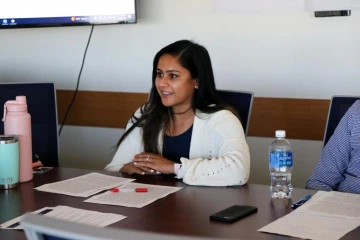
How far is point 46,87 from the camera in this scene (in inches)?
128

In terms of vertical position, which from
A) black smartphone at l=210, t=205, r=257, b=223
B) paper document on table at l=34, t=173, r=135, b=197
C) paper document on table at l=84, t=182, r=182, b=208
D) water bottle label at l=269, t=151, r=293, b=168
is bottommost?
black smartphone at l=210, t=205, r=257, b=223

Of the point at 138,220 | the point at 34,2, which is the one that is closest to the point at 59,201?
the point at 138,220

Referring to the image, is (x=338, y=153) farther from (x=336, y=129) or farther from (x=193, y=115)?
(x=193, y=115)

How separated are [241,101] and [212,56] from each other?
70 centimetres

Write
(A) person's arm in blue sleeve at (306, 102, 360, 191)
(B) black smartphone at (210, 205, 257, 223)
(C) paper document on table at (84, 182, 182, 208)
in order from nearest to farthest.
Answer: (B) black smartphone at (210, 205, 257, 223)
(C) paper document on table at (84, 182, 182, 208)
(A) person's arm in blue sleeve at (306, 102, 360, 191)

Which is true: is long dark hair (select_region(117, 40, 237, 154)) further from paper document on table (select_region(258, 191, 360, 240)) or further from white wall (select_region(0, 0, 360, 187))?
paper document on table (select_region(258, 191, 360, 240))

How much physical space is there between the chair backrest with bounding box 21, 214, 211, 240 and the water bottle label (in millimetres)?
1192

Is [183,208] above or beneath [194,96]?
beneath

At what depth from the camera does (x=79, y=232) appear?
100 centimetres

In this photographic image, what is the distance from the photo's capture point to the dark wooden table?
1729 millimetres

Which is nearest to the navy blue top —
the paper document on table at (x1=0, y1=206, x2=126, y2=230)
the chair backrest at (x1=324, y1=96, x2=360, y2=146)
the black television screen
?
the chair backrest at (x1=324, y1=96, x2=360, y2=146)

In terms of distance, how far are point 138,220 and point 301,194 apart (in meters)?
0.58

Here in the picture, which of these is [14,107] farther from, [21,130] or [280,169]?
[280,169]

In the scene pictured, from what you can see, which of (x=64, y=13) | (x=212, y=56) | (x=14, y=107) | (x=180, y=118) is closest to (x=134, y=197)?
(x=14, y=107)
